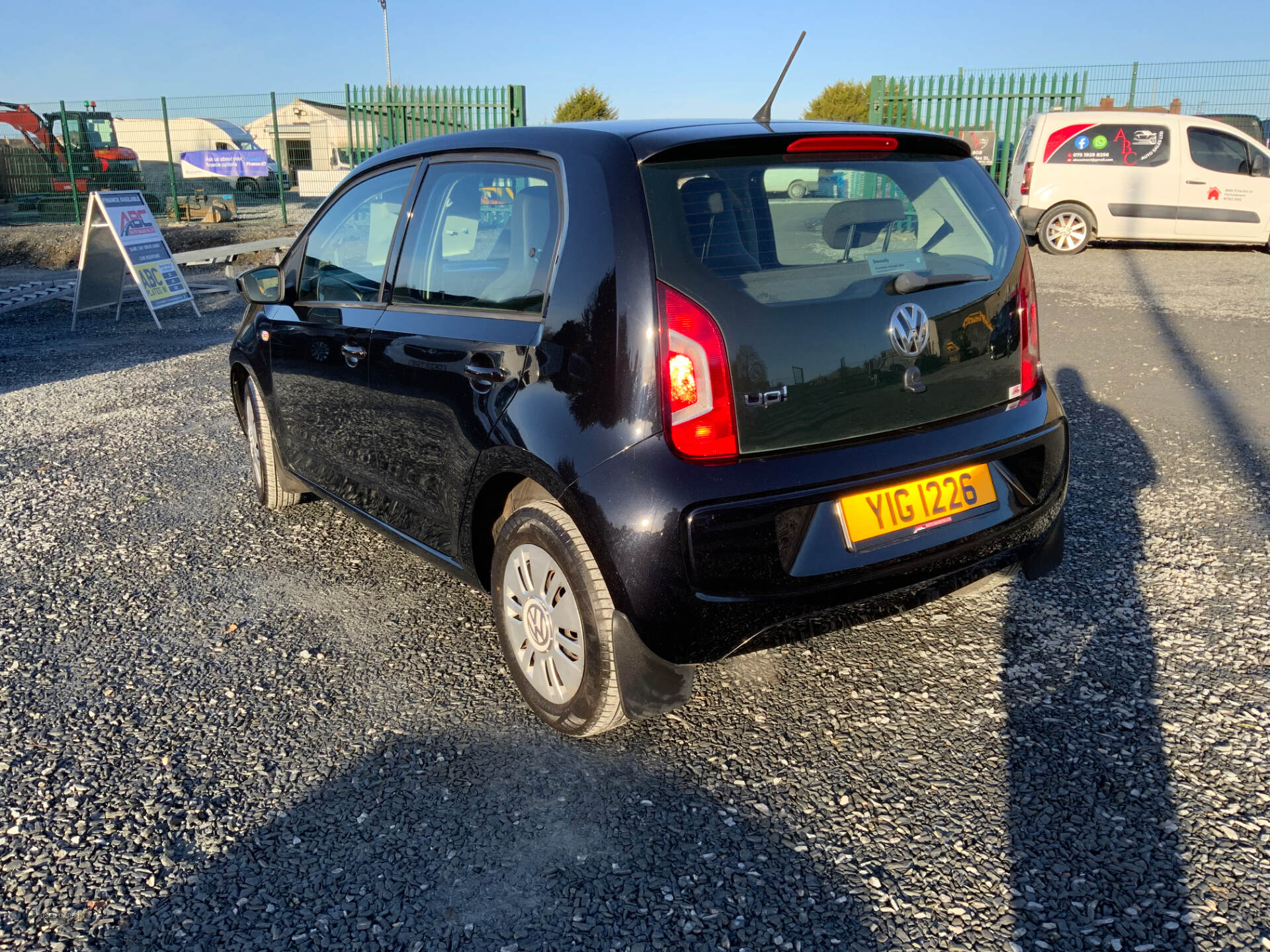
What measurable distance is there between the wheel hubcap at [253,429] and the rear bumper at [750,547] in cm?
263

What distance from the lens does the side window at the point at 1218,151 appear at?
13852 mm

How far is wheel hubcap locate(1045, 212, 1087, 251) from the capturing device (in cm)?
1453

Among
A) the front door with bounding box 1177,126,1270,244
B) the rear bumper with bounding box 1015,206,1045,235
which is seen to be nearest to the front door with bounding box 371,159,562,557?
the rear bumper with bounding box 1015,206,1045,235

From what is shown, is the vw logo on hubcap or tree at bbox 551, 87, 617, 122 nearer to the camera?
the vw logo on hubcap

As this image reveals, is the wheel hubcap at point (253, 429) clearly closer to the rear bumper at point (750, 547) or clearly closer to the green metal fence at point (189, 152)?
the rear bumper at point (750, 547)

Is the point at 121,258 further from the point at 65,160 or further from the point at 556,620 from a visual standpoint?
the point at 65,160

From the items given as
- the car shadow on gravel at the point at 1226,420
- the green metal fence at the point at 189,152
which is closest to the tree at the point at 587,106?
the green metal fence at the point at 189,152

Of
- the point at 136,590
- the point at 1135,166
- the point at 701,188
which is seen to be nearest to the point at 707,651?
the point at 701,188

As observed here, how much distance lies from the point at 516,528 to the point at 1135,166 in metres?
14.2

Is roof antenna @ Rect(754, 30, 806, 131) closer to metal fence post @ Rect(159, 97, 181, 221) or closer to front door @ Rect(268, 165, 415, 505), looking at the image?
front door @ Rect(268, 165, 415, 505)

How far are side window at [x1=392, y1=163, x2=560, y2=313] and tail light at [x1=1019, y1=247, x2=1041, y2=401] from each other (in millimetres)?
1363

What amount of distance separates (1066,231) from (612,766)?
→ 14.2 m

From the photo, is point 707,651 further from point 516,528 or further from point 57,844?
point 57,844

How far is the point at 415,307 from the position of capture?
326 cm
